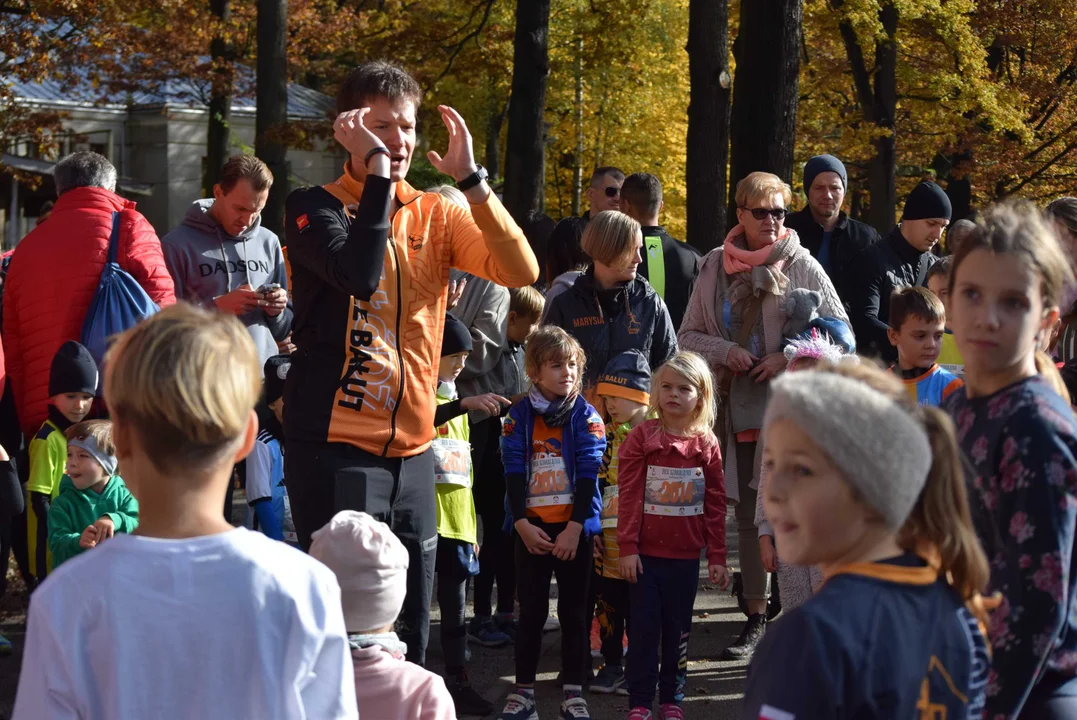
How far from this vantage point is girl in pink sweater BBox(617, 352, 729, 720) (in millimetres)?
5785

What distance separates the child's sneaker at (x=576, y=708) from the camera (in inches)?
228

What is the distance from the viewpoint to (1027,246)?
9.34 ft

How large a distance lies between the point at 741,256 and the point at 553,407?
1.39 metres

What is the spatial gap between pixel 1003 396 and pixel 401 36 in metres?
19.5

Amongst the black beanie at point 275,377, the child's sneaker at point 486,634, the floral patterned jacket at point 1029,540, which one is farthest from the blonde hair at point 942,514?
the child's sneaker at point 486,634

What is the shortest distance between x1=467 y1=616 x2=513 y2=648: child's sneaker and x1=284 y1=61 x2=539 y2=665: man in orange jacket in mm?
2833

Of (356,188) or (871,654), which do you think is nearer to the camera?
(871,654)

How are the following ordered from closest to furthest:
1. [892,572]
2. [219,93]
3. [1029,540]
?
[892,572] → [1029,540] → [219,93]

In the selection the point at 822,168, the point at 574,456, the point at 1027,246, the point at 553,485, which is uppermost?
the point at 822,168

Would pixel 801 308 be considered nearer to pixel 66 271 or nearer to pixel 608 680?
pixel 608 680

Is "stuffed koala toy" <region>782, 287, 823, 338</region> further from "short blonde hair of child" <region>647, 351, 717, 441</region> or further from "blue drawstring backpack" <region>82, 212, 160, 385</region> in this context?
"blue drawstring backpack" <region>82, 212, 160, 385</region>

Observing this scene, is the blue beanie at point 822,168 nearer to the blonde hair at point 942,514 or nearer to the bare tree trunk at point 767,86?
the bare tree trunk at point 767,86

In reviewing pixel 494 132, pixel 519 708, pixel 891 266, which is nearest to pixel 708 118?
pixel 891 266

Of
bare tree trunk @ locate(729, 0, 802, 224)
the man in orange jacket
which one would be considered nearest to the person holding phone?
the man in orange jacket
